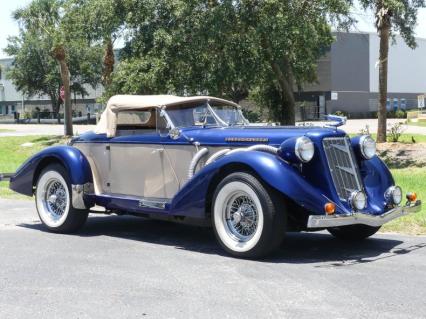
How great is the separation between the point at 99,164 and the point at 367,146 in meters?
3.56

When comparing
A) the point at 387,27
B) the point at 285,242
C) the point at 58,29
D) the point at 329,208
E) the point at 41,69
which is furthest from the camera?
the point at 41,69

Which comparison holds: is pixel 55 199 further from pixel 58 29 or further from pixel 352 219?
pixel 58 29

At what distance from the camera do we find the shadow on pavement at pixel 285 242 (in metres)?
6.88

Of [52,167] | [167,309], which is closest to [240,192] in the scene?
[167,309]

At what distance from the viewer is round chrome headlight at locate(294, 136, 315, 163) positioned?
6.47 meters

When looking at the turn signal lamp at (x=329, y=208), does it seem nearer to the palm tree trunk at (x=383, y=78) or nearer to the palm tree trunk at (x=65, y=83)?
the palm tree trunk at (x=383, y=78)

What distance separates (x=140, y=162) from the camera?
7.99 metres

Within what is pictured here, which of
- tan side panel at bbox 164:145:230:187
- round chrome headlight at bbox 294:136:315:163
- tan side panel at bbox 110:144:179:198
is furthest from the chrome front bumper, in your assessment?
tan side panel at bbox 110:144:179:198

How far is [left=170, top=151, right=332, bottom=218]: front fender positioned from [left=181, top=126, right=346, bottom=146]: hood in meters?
0.30

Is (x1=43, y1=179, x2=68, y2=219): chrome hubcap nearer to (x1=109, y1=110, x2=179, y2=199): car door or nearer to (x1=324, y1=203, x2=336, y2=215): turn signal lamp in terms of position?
(x1=109, y1=110, x2=179, y2=199): car door

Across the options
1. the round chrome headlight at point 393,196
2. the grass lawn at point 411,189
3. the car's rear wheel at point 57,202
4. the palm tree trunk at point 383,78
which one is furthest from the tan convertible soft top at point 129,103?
the palm tree trunk at point 383,78

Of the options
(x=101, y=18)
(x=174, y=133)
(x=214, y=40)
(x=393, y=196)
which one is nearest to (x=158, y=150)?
(x=174, y=133)

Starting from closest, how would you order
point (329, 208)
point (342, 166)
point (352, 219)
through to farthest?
point (329, 208)
point (352, 219)
point (342, 166)

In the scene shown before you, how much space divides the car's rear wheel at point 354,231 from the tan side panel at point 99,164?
304 cm
